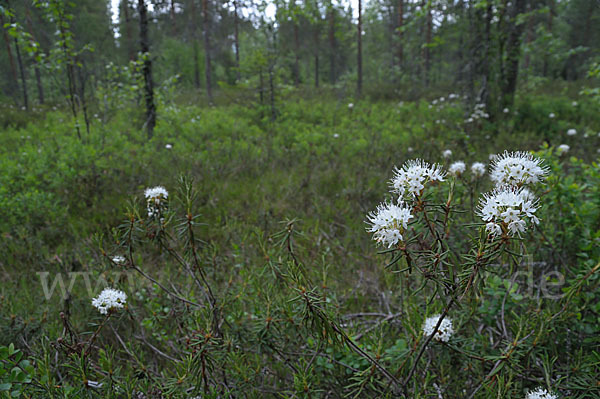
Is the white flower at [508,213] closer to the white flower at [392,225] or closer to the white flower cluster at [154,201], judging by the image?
the white flower at [392,225]

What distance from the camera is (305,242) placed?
11.3 ft

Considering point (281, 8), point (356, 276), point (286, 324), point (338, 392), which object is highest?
point (281, 8)

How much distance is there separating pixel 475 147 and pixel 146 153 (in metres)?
6.15

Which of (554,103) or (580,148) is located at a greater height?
(554,103)

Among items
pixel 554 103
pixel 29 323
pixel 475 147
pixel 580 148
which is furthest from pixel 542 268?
pixel 554 103

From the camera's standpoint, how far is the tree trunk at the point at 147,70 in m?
6.95

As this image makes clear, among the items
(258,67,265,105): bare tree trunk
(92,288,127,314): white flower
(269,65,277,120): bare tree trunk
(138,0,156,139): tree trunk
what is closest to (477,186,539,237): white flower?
(92,288,127,314): white flower

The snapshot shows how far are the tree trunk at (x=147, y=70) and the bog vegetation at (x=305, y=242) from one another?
5cm

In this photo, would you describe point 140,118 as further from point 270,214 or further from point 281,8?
point 270,214

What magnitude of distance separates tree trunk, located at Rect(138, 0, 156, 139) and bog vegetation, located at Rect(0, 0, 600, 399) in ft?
0.18

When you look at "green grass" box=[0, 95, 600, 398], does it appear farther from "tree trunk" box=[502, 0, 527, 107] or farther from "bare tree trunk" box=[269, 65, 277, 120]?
"tree trunk" box=[502, 0, 527, 107]

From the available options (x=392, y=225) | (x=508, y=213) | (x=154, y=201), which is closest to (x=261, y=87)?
(x=154, y=201)

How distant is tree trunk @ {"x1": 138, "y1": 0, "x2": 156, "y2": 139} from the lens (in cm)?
695

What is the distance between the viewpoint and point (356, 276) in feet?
9.35
